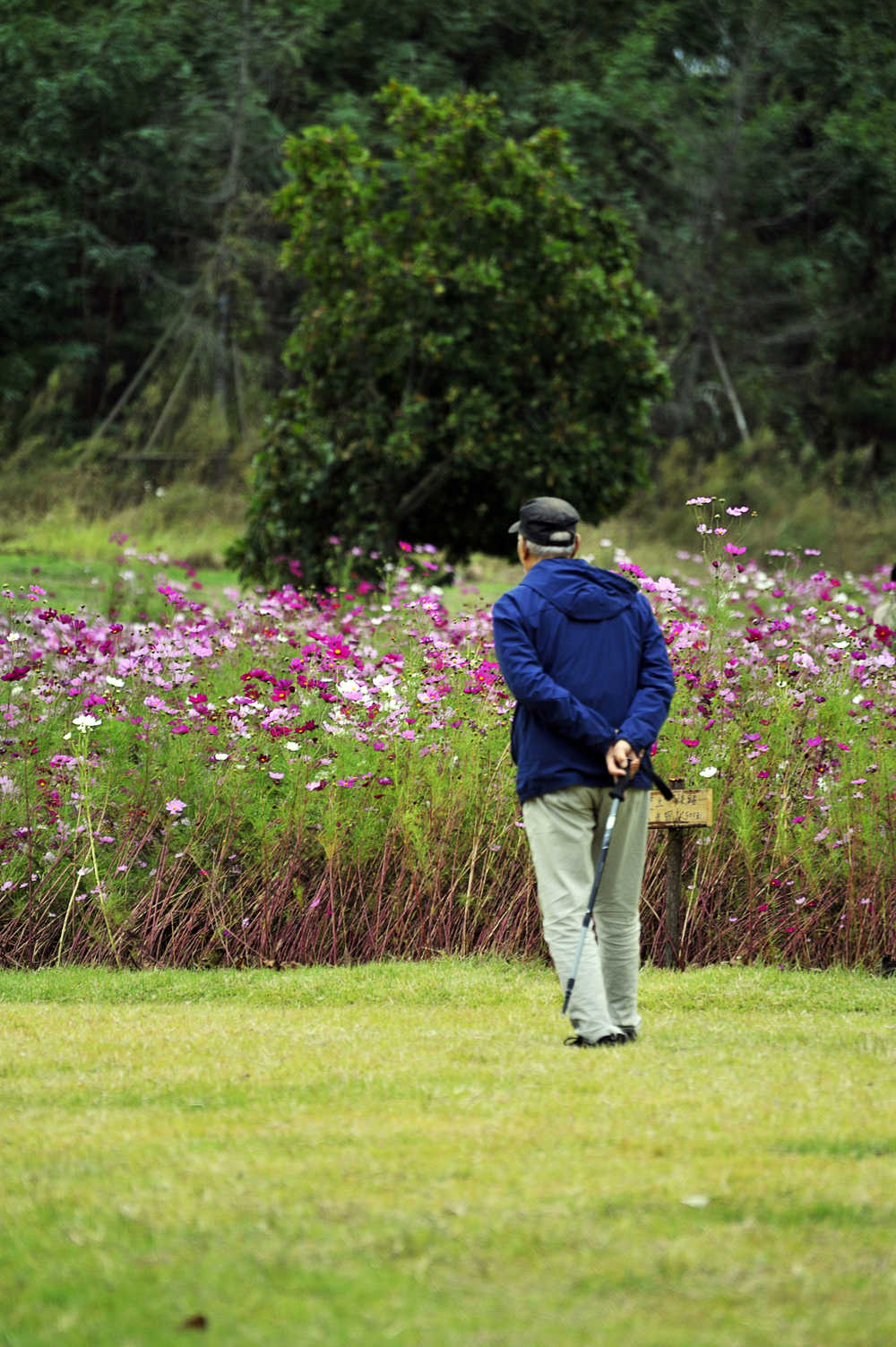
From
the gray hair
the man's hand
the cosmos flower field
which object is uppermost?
the gray hair

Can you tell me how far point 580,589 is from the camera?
573 cm

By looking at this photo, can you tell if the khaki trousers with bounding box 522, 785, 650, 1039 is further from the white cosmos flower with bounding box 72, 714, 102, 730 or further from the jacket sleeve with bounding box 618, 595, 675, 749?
the white cosmos flower with bounding box 72, 714, 102, 730

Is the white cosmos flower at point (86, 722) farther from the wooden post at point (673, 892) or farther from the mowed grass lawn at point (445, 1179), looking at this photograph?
the wooden post at point (673, 892)

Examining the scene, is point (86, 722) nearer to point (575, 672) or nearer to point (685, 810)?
point (685, 810)

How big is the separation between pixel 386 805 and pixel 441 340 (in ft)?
29.0

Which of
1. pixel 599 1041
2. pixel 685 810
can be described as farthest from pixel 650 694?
pixel 685 810

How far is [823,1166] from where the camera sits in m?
4.21

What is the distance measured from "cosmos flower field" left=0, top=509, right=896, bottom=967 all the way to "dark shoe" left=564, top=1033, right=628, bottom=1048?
219cm

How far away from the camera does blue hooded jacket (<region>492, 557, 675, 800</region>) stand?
18.2 feet

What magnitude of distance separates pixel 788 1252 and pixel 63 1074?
2760 mm

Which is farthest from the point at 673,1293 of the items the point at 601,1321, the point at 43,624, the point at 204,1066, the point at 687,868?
the point at 43,624

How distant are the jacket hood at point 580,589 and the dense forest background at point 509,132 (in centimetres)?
2098

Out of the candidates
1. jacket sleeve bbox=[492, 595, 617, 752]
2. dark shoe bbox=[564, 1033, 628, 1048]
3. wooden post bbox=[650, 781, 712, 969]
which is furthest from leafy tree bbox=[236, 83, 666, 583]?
dark shoe bbox=[564, 1033, 628, 1048]

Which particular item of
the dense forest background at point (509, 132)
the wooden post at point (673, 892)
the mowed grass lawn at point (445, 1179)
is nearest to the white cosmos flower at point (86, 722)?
the mowed grass lawn at point (445, 1179)
